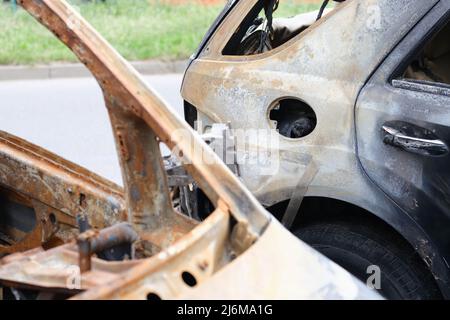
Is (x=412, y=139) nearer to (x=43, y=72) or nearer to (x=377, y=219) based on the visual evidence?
(x=377, y=219)

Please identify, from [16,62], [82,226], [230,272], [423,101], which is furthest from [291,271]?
[16,62]

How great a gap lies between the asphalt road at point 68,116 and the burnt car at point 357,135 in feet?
8.33

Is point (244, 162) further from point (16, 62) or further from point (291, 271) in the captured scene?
point (16, 62)

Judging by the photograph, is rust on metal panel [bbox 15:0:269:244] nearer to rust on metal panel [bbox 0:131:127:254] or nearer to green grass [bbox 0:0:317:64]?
rust on metal panel [bbox 0:131:127:254]

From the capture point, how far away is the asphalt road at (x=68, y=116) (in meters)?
6.08

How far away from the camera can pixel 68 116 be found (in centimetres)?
706

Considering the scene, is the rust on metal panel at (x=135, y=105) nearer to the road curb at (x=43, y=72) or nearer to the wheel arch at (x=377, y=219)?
the wheel arch at (x=377, y=219)

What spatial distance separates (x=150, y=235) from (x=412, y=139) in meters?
1.02

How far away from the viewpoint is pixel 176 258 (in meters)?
1.98

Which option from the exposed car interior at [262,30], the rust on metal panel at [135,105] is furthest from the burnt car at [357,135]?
the rust on metal panel at [135,105]

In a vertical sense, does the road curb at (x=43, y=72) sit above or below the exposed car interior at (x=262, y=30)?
below

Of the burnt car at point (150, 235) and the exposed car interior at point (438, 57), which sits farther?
the exposed car interior at point (438, 57)

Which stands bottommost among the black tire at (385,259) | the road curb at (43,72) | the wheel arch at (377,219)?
the black tire at (385,259)

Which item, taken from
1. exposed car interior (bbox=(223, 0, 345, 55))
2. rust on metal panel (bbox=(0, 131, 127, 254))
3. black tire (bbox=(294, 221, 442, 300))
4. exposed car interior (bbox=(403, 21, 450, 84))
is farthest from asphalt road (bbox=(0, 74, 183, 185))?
black tire (bbox=(294, 221, 442, 300))
